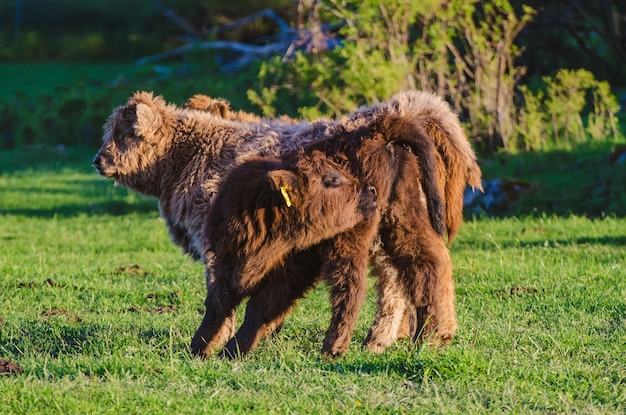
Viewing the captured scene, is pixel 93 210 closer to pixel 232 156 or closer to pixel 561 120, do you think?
pixel 561 120

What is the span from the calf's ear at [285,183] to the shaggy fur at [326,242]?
138 millimetres

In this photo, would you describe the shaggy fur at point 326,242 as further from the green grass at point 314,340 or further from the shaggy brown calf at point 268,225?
the green grass at point 314,340

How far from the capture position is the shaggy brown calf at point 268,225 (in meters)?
6.53

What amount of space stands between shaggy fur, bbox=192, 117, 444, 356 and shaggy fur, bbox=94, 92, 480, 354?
0.04m

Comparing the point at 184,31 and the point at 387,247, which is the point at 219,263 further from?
the point at 184,31

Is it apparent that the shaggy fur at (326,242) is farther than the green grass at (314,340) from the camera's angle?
Yes

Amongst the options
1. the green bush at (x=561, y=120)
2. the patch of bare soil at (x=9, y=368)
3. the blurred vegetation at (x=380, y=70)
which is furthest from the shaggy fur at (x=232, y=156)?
the green bush at (x=561, y=120)

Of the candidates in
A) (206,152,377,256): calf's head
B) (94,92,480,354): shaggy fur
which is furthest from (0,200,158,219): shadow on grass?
(206,152,377,256): calf's head

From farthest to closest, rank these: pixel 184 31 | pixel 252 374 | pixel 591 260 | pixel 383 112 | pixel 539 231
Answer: pixel 184 31, pixel 539 231, pixel 591 260, pixel 383 112, pixel 252 374

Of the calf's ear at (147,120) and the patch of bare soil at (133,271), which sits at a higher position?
the calf's ear at (147,120)

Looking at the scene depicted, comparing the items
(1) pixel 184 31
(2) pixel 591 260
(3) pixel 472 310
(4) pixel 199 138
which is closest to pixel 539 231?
(2) pixel 591 260

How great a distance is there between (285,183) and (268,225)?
0.34 metres

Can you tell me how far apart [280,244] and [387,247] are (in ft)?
2.52

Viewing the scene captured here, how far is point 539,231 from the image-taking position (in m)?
12.3
